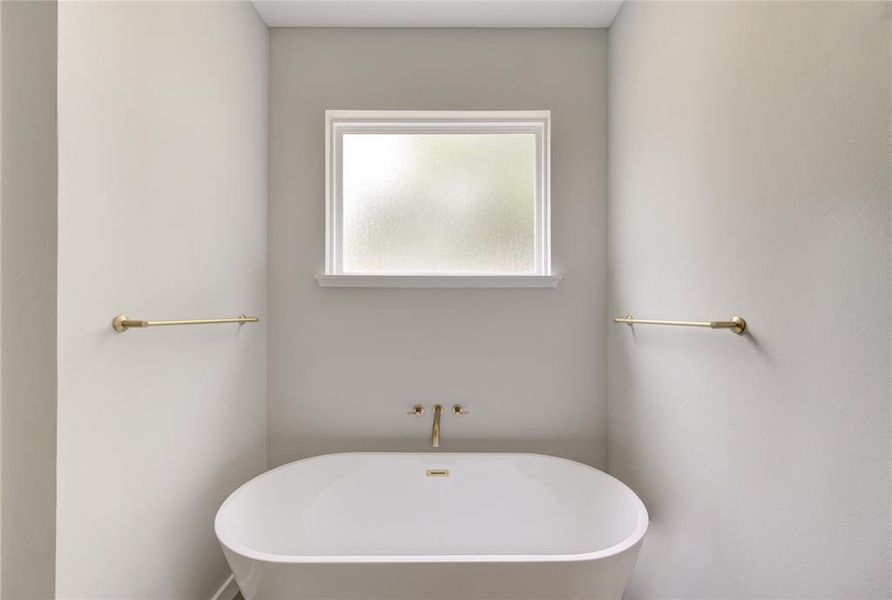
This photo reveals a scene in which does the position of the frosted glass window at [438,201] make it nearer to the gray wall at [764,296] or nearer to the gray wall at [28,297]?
the gray wall at [764,296]

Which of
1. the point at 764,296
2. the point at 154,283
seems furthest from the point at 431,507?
the point at 764,296

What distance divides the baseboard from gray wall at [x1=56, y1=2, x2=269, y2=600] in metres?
0.03

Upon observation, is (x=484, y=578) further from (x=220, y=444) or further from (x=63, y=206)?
(x=63, y=206)

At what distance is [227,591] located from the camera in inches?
66.1

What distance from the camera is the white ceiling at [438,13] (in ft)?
5.90

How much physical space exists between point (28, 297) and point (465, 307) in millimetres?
1442

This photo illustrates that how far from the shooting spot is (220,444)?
5.34 ft

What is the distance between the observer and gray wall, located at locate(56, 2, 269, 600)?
3.34ft

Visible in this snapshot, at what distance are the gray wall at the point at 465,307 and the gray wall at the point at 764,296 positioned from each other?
32 cm

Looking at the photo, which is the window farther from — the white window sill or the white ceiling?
the white ceiling

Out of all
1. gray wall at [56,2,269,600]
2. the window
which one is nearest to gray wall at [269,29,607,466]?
the window


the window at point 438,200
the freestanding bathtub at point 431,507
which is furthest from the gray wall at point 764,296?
the window at point 438,200

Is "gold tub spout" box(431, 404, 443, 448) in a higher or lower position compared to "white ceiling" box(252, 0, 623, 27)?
lower

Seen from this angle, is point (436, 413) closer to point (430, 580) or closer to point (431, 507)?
point (431, 507)
